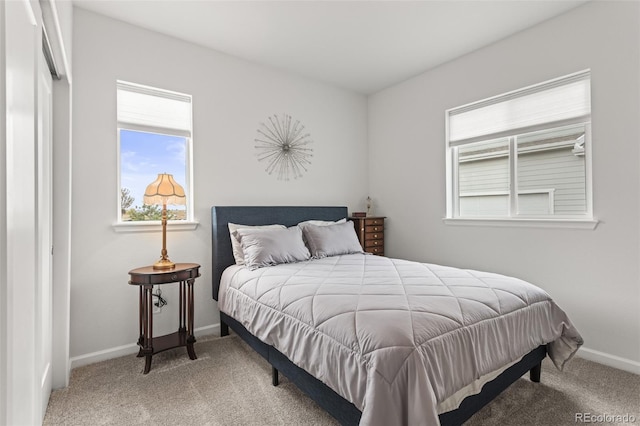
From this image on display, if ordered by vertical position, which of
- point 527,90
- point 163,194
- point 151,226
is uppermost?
point 527,90

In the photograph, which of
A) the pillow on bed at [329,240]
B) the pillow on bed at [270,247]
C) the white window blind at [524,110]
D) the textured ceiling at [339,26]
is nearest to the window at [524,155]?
the white window blind at [524,110]

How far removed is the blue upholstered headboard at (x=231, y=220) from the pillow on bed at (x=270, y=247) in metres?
0.21

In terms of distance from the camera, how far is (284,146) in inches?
147

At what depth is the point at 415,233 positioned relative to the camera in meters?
3.91

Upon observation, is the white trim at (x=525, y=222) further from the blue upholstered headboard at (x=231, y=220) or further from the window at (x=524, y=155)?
the blue upholstered headboard at (x=231, y=220)

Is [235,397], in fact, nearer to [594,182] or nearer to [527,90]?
[594,182]

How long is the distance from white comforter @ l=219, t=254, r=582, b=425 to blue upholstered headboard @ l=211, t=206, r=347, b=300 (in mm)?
691

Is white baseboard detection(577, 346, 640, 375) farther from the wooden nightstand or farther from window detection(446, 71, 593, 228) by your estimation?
the wooden nightstand

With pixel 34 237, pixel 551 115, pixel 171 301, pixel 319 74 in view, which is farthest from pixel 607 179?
pixel 171 301

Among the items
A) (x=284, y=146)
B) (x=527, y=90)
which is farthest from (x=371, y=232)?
(x=527, y=90)

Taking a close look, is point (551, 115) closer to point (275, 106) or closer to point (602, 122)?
point (602, 122)

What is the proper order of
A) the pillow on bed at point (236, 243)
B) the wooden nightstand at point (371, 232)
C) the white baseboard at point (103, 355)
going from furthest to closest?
the wooden nightstand at point (371, 232) → the pillow on bed at point (236, 243) → the white baseboard at point (103, 355)

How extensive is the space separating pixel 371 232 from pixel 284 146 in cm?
152

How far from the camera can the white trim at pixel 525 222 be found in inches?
103
